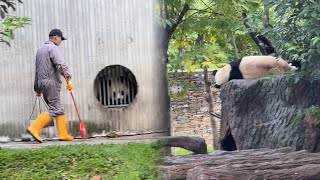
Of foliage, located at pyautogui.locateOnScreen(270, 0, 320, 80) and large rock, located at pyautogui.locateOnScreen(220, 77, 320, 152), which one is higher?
foliage, located at pyautogui.locateOnScreen(270, 0, 320, 80)

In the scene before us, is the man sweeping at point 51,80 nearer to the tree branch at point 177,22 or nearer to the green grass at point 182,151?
the tree branch at point 177,22

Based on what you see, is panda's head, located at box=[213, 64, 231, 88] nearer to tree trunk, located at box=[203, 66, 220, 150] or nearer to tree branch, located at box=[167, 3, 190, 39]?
tree trunk, located at box=[203, 66, 220, 150]

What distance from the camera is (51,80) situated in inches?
139

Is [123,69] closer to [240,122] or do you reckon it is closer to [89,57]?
[89,57]

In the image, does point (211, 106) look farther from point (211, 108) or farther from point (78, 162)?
point (78, 162)

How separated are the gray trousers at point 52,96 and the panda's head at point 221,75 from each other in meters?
1.49

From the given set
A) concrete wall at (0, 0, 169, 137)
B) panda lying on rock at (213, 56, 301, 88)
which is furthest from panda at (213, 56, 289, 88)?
concrete wall at (0, 0, 169, 137)

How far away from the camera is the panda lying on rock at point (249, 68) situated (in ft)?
7.37

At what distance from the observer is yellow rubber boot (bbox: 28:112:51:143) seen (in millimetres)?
3627

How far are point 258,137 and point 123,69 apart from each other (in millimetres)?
1738

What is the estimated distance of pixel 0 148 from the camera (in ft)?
11.6

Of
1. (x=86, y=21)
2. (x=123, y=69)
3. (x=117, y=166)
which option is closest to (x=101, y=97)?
(x=123, y=69)

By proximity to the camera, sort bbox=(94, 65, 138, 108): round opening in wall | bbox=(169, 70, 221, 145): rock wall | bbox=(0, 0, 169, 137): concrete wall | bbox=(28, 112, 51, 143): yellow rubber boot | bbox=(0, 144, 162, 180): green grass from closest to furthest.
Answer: bbox=(169, 70, 221, 145): rock wall < bbox=(0, 144, 162, 180): green grass < bbox=(28, 112, 51, 143): yellow rubber boot < bbox=(0, 0, 169, 137): concrete wall < bbox=(94, 65, 138, 108): round opening in wall

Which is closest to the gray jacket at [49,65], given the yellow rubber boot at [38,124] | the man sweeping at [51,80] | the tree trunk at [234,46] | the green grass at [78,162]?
the man sweeping at [51,80]
